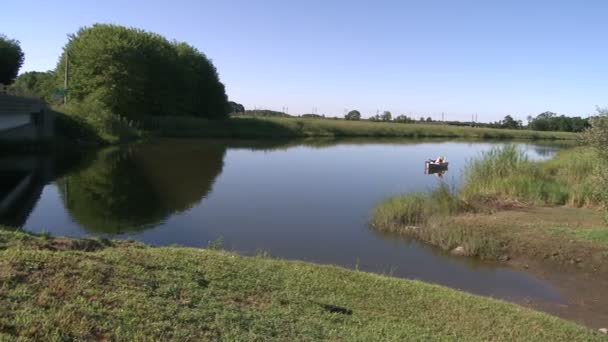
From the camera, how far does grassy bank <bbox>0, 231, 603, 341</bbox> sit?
4.36 metres

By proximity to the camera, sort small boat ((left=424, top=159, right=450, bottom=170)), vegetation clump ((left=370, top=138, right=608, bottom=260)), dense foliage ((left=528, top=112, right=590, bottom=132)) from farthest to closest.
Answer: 1. dense foliage ((left=528, top=112, right=590, bottom=132))
2. small boat ((left=424, top=159, right=450, bottom=170))
3. vegetation clump ((left=370, top=138, right=608, bottom=260))

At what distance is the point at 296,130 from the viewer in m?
87.0

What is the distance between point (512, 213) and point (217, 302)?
1417 cm

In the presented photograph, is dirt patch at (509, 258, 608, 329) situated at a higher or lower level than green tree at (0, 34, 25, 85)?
lower

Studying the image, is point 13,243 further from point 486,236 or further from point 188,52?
point 188,52

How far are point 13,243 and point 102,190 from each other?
51.7ft

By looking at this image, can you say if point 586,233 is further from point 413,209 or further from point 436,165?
point 436,165

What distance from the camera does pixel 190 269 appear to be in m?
6.54

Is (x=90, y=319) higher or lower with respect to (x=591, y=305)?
higher

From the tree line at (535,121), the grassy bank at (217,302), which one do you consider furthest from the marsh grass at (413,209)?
the tree line at (535,121)

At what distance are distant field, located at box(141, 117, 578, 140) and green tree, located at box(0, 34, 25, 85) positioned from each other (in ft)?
50.3

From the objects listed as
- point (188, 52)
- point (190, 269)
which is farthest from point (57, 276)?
point (188, 52)

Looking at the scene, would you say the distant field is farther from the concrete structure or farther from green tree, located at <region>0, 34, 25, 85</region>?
the concrete structure

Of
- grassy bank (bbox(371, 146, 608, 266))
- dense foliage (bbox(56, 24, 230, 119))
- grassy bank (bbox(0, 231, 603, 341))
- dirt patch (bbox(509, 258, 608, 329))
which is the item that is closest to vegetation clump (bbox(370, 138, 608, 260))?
grassy bank (bbox(371, 146, 608, 266))
